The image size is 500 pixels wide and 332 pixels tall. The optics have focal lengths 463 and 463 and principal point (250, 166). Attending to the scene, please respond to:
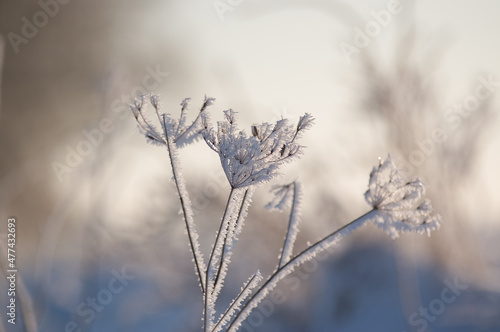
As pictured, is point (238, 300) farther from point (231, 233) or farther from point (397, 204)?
point (397, 204)

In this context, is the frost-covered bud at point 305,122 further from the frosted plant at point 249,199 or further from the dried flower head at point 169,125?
the dried flower head at point 169,125

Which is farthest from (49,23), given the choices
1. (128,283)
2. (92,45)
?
(128,283)

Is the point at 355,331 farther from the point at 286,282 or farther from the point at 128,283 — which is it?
the point at 128,283

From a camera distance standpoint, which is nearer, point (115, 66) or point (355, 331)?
point (115, 66)

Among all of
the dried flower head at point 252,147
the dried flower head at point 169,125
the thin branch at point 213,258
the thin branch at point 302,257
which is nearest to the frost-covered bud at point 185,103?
the dried flower head at point 169,125

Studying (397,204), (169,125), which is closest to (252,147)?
(169,125)

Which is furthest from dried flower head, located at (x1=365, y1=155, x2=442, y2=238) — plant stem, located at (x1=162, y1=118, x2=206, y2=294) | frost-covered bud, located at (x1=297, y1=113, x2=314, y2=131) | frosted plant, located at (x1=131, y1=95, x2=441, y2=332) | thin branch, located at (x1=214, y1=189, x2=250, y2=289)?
plant stem, located at (x1=162, y1=118, x2=206, y2=294)

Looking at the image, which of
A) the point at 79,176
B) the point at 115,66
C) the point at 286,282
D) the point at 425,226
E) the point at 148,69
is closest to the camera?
the point at 425,226

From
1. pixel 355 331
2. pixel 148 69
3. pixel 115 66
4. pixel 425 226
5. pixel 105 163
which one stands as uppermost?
pixel 148 69
